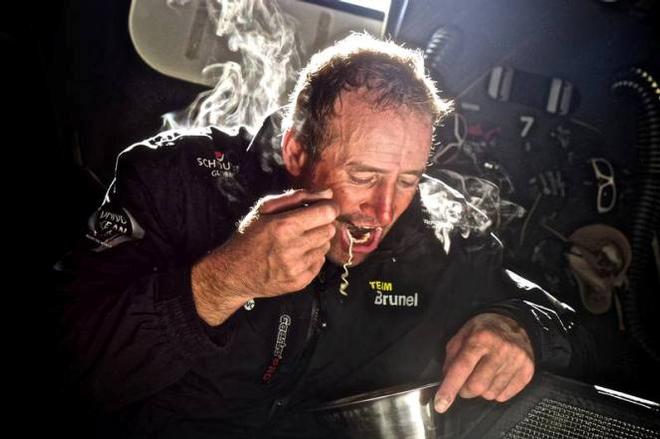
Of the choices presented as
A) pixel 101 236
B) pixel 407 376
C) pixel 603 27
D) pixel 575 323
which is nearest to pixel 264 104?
pixel 101 236

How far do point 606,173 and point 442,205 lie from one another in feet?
7.44

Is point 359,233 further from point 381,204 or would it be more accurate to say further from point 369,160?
point 369,160

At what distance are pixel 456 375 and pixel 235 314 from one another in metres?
0.92

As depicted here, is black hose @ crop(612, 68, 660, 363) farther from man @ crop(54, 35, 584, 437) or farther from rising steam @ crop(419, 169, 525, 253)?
man @ crop(54, 35, 584, 437)

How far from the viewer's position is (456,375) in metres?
1.62

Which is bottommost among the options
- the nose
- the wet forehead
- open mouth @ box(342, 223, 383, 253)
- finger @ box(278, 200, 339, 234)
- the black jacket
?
the black jacket

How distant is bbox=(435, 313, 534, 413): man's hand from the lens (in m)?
1.66

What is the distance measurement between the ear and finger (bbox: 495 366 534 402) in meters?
1.27

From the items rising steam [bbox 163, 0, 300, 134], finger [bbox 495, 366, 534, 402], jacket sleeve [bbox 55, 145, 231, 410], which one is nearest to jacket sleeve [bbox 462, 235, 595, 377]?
finger [bbox 495, 366, 534, 402]

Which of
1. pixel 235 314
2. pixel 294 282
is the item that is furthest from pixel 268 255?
pixel 235 314

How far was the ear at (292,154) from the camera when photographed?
2.29 metres

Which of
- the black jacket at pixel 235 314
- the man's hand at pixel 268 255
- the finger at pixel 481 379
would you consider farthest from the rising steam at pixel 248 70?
the finger at pixel 481 379

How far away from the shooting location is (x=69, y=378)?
1.75m

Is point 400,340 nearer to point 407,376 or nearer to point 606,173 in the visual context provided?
point 407,376
